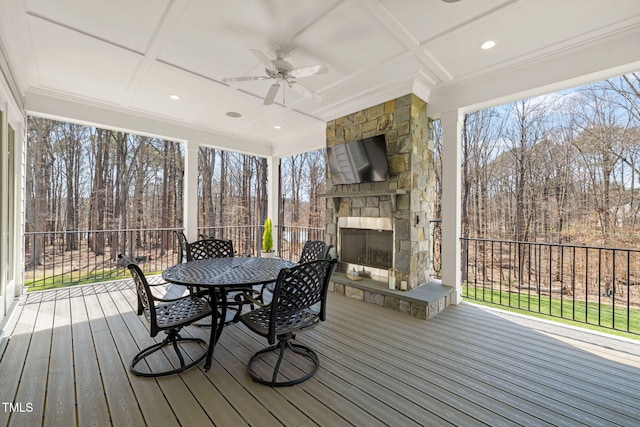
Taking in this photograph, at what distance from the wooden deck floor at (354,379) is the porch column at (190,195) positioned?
2.45 m

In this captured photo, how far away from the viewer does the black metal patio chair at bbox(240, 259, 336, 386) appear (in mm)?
1961

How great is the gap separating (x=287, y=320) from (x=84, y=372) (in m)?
1.67

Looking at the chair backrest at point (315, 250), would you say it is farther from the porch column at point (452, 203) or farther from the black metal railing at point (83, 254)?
the black metal railing at point (83, 254)

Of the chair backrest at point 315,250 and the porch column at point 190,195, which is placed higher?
the porch column at point 190,195

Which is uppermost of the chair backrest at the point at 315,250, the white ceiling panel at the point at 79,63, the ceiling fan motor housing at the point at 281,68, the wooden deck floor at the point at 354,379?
the white ceiling panel at the point at 79,63

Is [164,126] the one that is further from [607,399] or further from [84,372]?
[607,399]

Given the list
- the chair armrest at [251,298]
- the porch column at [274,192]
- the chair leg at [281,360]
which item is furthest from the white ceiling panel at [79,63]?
the chair leg at [281,360]

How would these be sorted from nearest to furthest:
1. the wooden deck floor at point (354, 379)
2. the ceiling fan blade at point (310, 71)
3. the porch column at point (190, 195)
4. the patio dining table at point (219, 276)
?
the wooden deck floor at point (354, 379) → the patio dining table at point (219, 276) → the ceiling fan blade at point (310, 71) → the porch column at point (190, 195)

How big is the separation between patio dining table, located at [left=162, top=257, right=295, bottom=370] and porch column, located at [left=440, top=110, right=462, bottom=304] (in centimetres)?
235

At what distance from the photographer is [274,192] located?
271 inches

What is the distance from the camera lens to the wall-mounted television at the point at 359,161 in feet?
12.8

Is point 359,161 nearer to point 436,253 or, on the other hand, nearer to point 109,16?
point 436,253

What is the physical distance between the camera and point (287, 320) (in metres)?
2.17

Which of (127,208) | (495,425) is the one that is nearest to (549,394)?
(495,425)
